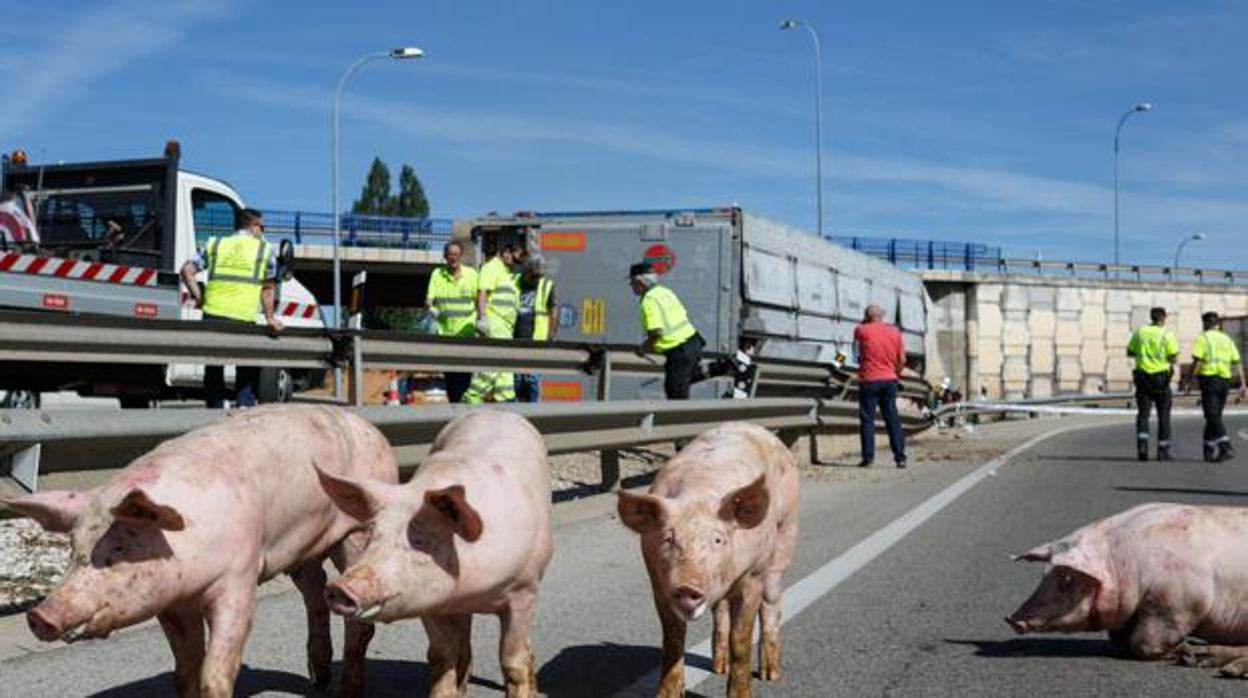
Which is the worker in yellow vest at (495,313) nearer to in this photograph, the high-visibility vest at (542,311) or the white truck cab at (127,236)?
the high-visibility vest at (542,311)

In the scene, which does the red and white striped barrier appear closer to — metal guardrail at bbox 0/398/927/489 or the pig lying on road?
metal guardrail at bbox 0/398/927/489

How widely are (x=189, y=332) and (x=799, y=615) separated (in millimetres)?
4038

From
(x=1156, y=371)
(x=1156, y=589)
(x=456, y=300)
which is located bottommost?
(x=1156, y=589)

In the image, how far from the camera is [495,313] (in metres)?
14.1

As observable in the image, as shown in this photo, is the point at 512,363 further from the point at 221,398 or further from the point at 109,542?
the point at 109,542

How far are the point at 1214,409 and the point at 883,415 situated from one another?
4574 mm

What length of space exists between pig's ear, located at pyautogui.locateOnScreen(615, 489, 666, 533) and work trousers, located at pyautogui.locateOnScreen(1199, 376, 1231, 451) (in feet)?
52.4

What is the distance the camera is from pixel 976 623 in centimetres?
663

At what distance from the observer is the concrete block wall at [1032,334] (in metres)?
55.0

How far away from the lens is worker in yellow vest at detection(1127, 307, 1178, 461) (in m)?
18.9

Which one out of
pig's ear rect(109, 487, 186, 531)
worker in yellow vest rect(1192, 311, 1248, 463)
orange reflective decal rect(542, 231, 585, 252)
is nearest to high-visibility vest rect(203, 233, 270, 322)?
pig's ear rect(109, 487, 186, 531)

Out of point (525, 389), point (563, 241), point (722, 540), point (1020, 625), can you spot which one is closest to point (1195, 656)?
point (1020, 625)

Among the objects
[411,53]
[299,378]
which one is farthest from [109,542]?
[411,53]

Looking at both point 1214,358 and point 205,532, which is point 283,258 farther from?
point 1214,358
